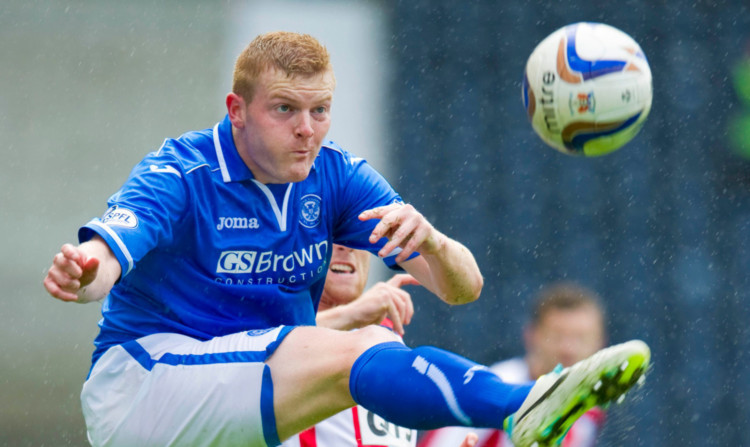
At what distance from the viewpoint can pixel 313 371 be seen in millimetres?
3537

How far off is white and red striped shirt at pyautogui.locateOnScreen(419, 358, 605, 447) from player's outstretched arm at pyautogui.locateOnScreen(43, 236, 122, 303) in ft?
6.49

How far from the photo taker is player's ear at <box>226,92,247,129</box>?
13.2 ft

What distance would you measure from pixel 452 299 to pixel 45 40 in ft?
25.4

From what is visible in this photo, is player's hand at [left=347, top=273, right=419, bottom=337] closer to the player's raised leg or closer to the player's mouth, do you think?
the player's mouth

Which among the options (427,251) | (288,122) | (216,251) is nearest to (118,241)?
(216,251)

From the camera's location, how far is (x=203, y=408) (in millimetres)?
3695

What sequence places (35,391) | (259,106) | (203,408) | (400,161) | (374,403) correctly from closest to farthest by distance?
(374,403), (203,408), (259,106), (400,161), (35,391)

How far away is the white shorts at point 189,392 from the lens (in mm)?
3658

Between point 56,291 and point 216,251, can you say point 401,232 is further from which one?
point 56,291

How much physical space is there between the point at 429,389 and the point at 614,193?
6.13 m

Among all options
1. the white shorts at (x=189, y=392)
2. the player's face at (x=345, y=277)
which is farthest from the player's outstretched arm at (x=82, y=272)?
the player's face at (x=345, y=277)

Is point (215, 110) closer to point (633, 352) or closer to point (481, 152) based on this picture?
point (481, 152)

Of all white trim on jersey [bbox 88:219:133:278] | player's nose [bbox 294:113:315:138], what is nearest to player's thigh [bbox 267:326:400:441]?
white trim on jersey [bbox 88:219:133:278]

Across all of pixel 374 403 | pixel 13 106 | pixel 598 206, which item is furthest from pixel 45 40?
pixel 374 403
